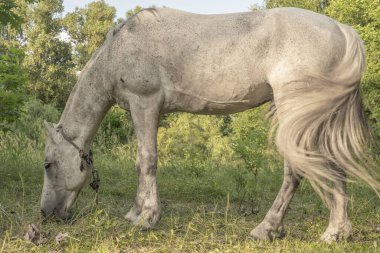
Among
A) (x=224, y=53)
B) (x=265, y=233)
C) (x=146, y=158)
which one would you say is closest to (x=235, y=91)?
(x=224, y=53)

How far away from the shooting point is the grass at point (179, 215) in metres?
3.75

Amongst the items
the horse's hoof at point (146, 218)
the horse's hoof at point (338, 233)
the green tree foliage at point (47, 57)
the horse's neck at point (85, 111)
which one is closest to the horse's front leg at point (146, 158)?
the horse's hoof at point (146, 218)

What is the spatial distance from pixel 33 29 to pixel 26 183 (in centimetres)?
2776

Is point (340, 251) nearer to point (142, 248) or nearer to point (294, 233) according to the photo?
point (294, 233)

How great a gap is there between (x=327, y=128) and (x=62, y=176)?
262 cm

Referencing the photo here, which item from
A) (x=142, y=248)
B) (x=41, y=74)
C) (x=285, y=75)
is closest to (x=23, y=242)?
(x=142, y=248)

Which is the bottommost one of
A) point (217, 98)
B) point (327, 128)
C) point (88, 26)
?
point (327, 128)

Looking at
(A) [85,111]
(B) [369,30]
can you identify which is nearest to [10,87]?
(A) [85,111]

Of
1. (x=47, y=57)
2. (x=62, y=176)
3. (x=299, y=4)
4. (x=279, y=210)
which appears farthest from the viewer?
(x=47, y=57)

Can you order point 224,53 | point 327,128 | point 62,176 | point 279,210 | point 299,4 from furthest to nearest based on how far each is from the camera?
1. point 299,4
2. point 62,176
3. point 224,53
4. point 279,210
5. point 327,128

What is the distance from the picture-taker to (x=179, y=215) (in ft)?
17.0

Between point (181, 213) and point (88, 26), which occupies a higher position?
point (88, 26)

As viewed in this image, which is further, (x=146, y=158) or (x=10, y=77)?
(x=10, y=77)

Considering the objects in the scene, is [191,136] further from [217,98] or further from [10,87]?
[217,98]
